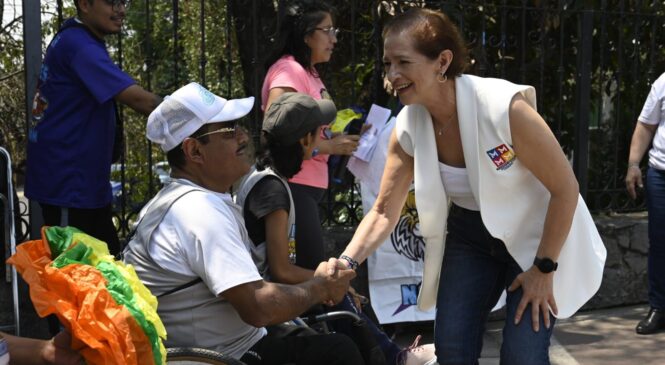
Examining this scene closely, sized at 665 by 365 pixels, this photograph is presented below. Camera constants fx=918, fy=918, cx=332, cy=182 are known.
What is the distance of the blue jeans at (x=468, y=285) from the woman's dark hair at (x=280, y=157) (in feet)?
2.40

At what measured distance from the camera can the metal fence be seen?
5.50 metres

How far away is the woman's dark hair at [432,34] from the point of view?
9.89 ft

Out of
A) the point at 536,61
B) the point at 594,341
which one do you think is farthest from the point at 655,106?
the point at 594,341

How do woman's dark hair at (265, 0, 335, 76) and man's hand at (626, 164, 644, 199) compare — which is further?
man's hand at (626, 164, 644, 199)

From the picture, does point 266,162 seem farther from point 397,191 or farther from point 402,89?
point 402,89

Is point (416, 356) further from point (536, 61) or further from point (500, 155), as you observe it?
point (536, 61)

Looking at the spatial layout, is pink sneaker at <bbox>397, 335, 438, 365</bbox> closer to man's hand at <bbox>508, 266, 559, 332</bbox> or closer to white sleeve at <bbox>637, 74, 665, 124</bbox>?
man's hand at <bbox>508, 266, 559, 332</bbox>

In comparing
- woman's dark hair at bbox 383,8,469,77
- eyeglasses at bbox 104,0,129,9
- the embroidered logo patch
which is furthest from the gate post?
the embroidered logo patch

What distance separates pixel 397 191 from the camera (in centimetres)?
339

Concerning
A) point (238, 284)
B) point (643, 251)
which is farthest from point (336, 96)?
point (238, 284)

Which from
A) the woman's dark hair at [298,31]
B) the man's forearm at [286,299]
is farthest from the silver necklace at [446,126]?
the woman's dark hair at [298,31]

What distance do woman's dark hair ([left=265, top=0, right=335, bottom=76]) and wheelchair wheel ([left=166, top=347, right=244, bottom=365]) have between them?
2.41m

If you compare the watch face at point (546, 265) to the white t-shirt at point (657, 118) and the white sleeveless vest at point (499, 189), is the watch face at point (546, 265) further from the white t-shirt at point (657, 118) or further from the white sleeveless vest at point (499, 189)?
the white t-shirt at point (657, 118)

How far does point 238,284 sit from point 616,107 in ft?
14.3
